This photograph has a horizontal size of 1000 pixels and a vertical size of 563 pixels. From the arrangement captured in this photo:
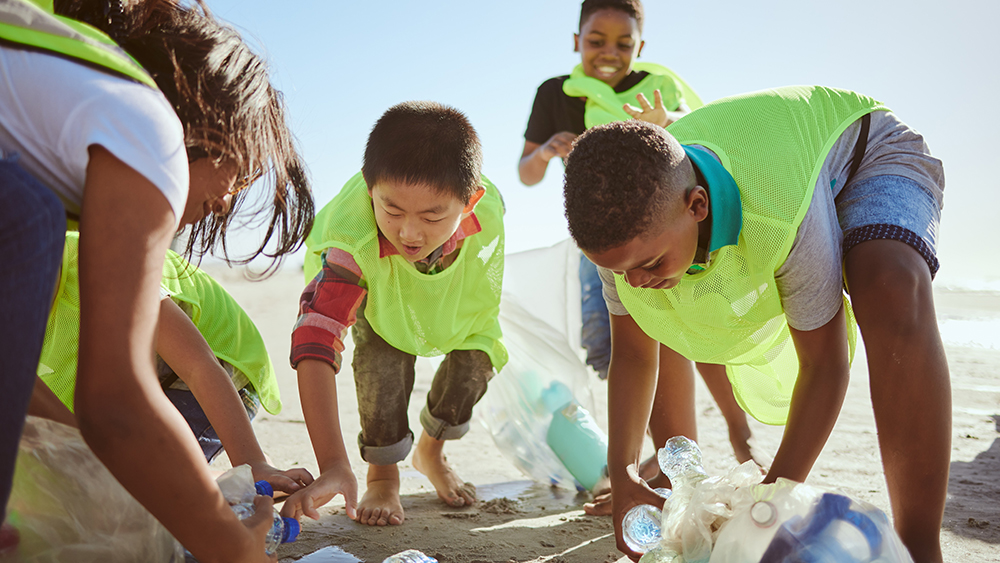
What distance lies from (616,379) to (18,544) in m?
1.28

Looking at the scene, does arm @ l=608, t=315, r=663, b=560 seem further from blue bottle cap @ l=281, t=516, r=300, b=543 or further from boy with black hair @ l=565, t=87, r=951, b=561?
blue bottle cap @ l=281, t=516, r=300, b=543

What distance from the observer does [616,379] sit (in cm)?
186

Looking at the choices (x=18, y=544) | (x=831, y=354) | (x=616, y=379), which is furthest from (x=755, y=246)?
(x=18, y=544)

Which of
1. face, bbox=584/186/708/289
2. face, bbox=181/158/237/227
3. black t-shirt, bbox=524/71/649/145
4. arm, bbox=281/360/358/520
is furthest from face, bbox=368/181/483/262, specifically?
black t-shirt, bbox=524/71/649/145

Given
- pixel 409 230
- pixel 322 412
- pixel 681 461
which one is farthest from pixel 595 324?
pixel 322 412

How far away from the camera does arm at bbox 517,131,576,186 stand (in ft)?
9.57

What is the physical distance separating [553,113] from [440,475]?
171cm

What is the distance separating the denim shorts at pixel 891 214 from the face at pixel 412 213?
99 centimetres

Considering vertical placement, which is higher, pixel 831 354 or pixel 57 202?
pixel 57 202

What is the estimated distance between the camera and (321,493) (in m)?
1.49

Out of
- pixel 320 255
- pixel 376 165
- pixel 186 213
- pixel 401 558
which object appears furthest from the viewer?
pixel 320 255

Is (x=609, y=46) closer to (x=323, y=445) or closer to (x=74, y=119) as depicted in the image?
(x=323, y=445)

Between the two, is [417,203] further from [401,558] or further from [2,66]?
[2,66]

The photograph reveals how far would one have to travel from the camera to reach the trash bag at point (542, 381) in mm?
2436
